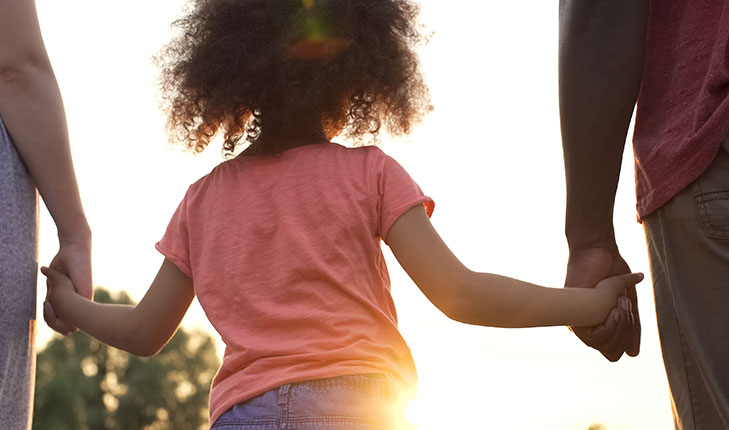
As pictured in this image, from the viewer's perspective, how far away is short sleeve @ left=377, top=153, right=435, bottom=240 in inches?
85.5

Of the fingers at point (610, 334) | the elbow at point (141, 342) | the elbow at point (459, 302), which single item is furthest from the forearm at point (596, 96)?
the elbow at point (141, 342)

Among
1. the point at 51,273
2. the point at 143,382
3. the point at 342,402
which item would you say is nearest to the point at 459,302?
the point at 342,402

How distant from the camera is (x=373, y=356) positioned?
2072mm

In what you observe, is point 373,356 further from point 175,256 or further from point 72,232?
point 72,232

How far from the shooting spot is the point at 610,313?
100 inches

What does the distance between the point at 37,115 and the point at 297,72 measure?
2.52ft

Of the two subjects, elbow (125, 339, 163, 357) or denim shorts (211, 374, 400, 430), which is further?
elbow (125, 339, 163, 357)

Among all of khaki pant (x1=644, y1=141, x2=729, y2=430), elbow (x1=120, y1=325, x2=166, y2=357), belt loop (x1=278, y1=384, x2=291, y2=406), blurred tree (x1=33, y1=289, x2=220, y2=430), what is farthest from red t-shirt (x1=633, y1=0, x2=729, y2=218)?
blurred tree (x1=33, y1=289, x2=220, y2=430)

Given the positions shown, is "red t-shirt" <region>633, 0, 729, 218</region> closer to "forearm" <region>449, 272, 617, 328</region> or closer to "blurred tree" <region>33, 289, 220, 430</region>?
"forearm" <region>449, 272, 617, 328</region>

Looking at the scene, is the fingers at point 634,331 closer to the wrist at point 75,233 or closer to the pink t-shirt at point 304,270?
the pink t-shirt at point 304,270

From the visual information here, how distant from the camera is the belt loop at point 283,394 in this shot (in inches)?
79.7

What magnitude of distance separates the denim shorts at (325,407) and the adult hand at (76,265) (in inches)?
33.9

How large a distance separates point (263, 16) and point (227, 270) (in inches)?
27.9

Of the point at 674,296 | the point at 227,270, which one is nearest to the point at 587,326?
the point at 674,296
